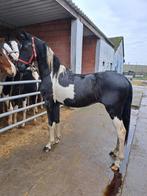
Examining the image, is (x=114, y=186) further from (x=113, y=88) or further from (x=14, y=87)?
(x=14, y=87)

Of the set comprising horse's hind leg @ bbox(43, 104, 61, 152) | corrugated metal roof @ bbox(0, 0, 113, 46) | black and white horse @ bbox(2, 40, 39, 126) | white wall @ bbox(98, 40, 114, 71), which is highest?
corrugated metal roof @ bbox(0, 0, 113, 46)

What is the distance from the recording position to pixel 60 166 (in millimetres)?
2316

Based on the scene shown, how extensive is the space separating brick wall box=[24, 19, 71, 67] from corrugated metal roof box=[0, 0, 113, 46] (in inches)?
9.3

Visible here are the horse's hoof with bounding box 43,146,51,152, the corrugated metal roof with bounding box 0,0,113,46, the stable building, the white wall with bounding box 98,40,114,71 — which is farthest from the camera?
the white wall with bounding box 98,40,114,71

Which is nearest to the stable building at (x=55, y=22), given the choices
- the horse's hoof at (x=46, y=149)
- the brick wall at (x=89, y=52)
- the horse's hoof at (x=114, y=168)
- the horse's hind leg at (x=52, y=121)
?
the brick wall at (x=89, y=52)

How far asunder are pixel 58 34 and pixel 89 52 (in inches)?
101

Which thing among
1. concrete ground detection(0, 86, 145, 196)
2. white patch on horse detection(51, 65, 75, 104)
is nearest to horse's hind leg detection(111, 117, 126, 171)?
concrete ground detection(0, 86, 145, 196)

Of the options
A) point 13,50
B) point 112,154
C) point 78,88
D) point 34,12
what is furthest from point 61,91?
point 34,12

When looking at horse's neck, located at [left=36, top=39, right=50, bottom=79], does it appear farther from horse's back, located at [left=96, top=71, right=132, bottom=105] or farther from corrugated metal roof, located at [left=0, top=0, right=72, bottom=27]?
corrugated metal roof, located at [left=0, top=0, right=72, bottom=27]

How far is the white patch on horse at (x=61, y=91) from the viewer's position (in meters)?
2.59

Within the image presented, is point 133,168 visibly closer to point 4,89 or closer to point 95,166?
point 95,166

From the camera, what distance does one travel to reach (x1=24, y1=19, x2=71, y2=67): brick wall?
579cm

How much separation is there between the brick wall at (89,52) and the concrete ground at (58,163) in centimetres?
505

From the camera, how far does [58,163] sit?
2391 millimetres
